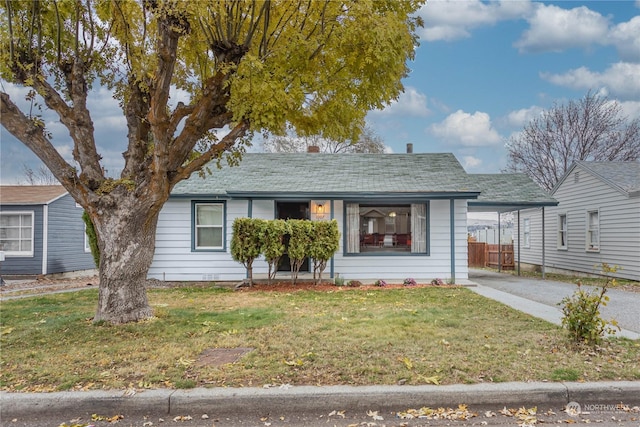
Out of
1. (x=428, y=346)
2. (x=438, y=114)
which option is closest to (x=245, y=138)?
(x=428, y=346)

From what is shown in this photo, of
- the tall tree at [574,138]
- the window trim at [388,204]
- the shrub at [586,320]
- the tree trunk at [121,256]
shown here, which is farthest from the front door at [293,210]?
the tall tree at [574,138]

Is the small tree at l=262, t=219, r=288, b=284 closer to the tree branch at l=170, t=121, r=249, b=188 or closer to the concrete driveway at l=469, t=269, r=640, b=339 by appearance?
the tree branch at l=170, t=121, r=249, b=188

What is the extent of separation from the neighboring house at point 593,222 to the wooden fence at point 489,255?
1.11 meters

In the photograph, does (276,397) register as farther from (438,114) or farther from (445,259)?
(438,114)

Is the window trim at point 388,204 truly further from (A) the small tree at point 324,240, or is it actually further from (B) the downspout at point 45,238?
(B) the downspout at point 45,238

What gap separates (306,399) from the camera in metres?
3.79

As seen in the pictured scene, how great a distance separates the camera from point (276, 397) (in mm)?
3785

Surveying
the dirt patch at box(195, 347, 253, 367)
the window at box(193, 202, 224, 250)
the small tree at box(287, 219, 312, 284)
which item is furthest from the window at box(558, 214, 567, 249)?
the dirt patch at box(195, 347, 253, 367)

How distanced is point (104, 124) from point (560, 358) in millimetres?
11923

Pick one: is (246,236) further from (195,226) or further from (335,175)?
(335,175)

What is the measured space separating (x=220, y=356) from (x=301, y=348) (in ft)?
3.11

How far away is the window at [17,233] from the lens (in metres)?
15.9

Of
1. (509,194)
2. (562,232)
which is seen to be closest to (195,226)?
(509,194)

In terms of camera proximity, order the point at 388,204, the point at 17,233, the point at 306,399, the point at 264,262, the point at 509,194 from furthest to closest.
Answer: the point at 17,233, the point at 509,194, the point at 264,262, the point at 388,204, the point at 306,399
